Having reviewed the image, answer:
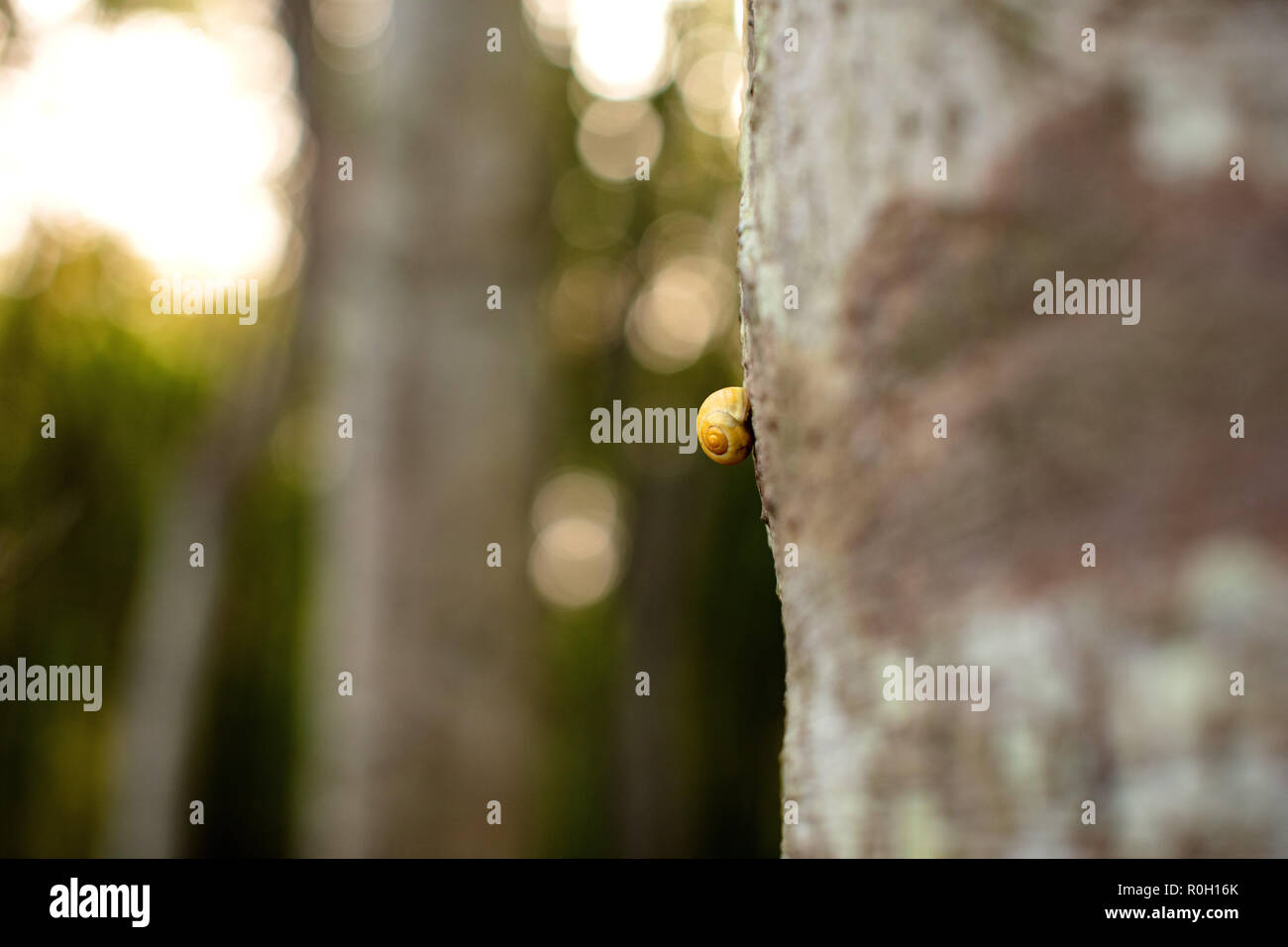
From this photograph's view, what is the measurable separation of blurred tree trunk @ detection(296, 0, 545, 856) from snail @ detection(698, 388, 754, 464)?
3.39 meters

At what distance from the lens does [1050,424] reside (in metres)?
0.81

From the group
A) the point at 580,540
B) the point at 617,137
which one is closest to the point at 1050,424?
the point at 617,137

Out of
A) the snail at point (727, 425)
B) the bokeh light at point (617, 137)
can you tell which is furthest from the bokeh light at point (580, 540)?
the snail at point (727, 425)

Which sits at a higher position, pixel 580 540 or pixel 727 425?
Answer: pixel 580 540

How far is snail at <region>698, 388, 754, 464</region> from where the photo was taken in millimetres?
1205

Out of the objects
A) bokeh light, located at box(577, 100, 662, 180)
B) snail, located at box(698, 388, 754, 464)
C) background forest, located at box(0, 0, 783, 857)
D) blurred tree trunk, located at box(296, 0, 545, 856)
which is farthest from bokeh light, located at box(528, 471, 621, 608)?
snail, located at box(698, 388, 754, 464)

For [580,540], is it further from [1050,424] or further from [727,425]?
[1050,424]

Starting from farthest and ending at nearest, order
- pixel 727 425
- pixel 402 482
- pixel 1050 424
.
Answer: pixel 402 482 → pixel 727 425 → pixel 1050 424

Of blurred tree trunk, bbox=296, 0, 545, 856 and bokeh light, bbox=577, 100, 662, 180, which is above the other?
bokeh light, bbox=577, 100, 662, 180

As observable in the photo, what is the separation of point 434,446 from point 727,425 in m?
3.59

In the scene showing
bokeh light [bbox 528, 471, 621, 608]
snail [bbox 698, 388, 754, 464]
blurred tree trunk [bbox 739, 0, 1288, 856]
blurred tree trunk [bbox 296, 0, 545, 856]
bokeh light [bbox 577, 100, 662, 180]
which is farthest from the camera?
bokeh light [bbox 528, 471, 621, 608]

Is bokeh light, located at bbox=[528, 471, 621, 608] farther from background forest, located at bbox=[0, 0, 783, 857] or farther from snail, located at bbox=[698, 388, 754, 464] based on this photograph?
snail, located at bbox=[698, 388, 754, 464]

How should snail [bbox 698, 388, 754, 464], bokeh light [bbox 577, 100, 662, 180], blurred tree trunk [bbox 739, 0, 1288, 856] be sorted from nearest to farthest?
1. blurred tree trunk [bbox 739, 0, 1288, 856]
2. snail [bbox 698, 388, 754, 464]
3. bokeh light [bbox 577, 100, 662, 180]
